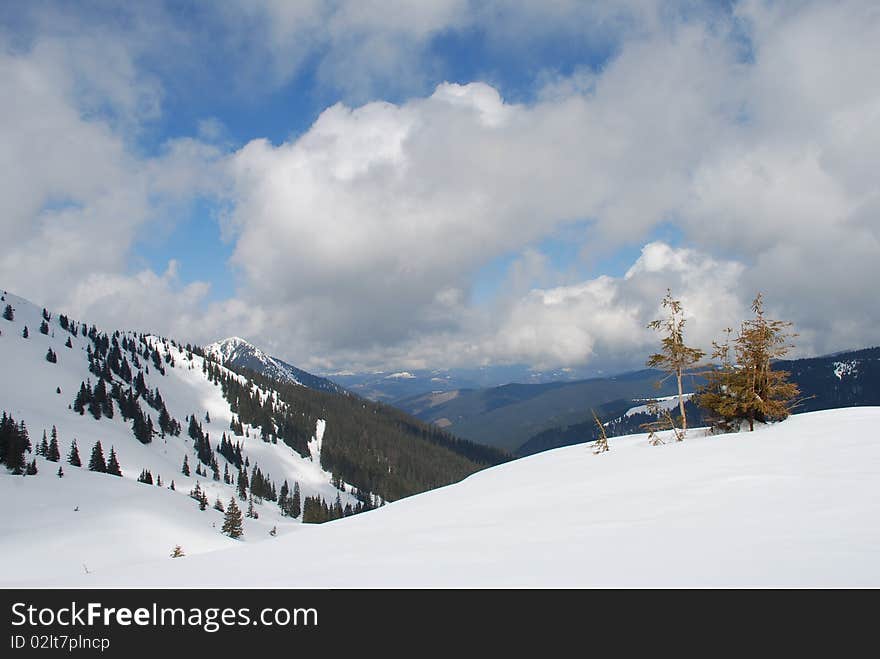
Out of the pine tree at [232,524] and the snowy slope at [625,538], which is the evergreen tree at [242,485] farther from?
the snowy slope at [625,538]

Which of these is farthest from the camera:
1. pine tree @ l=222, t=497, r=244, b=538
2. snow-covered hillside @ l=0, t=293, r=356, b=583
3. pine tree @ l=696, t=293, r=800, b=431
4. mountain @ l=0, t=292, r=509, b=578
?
pine tree @ l=222, t=497, r=244, b=538

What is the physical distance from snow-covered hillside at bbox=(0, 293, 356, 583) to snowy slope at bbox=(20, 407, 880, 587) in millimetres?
22297

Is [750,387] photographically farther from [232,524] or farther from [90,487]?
[90,487]

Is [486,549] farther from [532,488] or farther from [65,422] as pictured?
[65,422]

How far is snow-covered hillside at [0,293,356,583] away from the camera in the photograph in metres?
49.0

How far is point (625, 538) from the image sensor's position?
5.54 m

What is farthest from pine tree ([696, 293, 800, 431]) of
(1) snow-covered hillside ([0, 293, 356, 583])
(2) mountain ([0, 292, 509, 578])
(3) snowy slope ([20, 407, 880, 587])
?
(1) snow-covered hillside ([0, 293, 356, 583])

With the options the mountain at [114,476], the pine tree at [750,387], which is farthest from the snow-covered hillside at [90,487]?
the pine tree at [750,387]

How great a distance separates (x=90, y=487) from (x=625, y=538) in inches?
3898

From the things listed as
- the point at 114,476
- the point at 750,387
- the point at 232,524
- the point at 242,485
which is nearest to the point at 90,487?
the point at 114,476

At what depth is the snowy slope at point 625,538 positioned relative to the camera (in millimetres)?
4270

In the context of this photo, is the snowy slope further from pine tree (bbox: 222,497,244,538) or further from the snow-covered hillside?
pine tree (bbox: 222,497,244,538)
